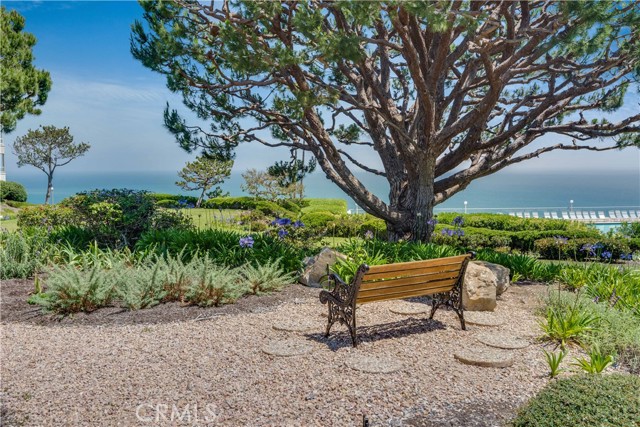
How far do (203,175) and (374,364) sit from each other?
20.0 m

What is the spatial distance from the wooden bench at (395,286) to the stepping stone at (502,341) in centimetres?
34

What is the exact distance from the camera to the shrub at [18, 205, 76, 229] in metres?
10.9

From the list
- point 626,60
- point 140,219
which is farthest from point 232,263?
point 626,60

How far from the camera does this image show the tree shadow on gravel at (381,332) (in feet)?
14.0

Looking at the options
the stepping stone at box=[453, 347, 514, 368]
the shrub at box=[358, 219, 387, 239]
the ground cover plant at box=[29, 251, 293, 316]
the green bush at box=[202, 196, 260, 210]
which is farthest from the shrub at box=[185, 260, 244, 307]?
the green bush at box=[202, 196, 260, 210]

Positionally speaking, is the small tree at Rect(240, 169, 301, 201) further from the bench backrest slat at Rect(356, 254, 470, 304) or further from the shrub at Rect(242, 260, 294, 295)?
the bench backrest slat at Rect(356, 254, 470, 304)

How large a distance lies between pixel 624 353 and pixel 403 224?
4.94 meters

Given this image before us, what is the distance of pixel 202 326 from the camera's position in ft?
15.4

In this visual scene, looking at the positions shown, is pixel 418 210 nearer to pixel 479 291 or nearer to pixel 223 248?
pixel 479 291

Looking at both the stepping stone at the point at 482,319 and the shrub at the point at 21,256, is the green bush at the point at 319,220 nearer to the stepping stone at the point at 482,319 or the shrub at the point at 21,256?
the shrub at the point at 21,256

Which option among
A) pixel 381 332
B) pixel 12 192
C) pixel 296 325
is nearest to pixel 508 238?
pixel 381 332

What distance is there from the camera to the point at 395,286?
445 centimetres

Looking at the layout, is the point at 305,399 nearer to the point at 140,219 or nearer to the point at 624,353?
the point at 624,353

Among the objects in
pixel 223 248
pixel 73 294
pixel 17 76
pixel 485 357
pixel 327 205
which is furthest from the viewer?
pixel 327 205
